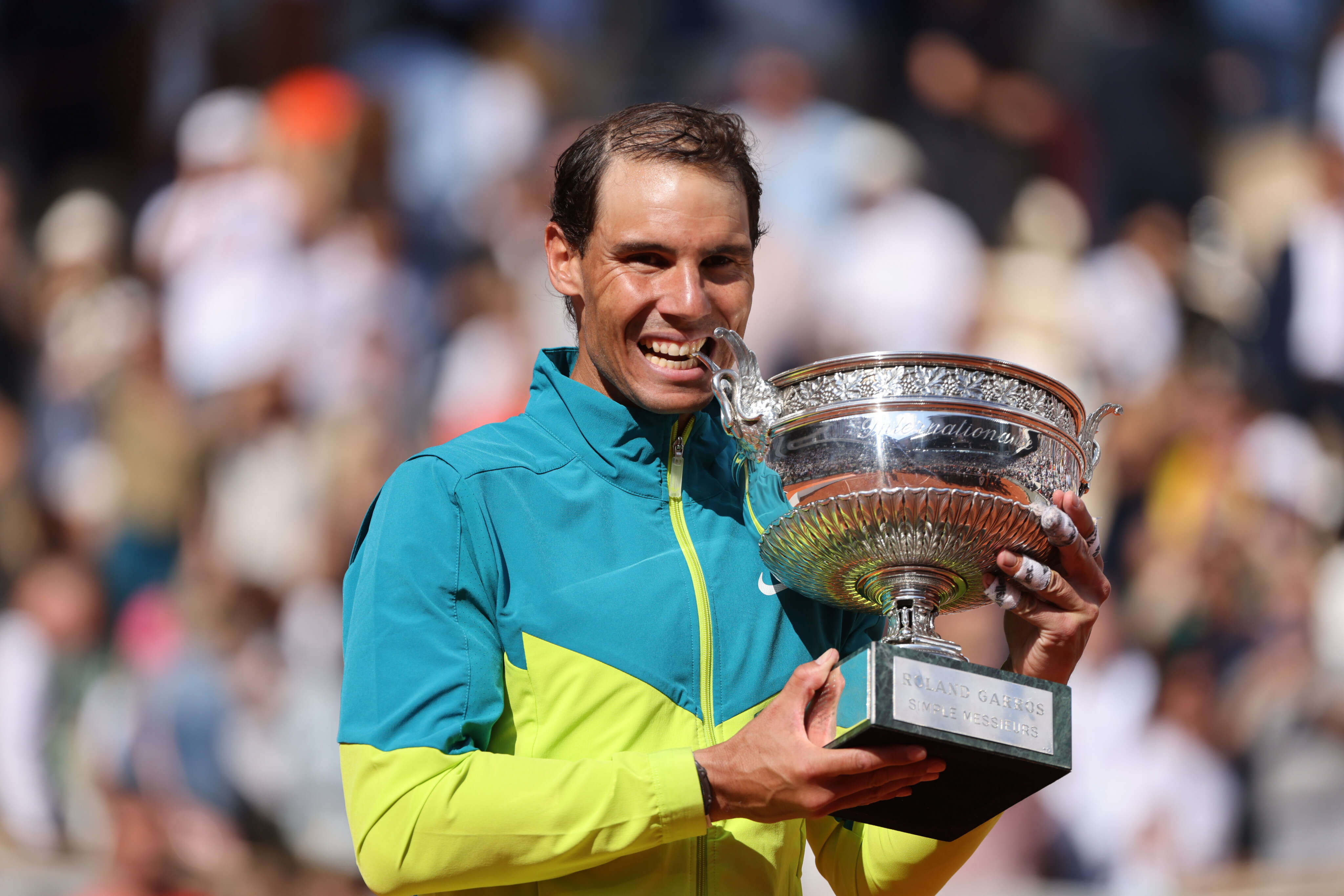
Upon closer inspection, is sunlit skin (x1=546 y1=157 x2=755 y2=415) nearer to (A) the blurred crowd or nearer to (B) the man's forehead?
(B) the man's forehead

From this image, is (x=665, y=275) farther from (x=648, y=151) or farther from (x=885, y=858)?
(x=885, y=858)

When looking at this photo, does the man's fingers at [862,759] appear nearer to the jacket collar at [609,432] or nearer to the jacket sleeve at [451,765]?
the jacket sleeve at [451,765]

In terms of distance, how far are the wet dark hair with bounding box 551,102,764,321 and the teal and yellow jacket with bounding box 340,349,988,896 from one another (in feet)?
0.73

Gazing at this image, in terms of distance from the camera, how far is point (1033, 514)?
1.81 meters

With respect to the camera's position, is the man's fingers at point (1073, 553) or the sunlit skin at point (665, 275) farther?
the sunlit skin at point (665, 275)

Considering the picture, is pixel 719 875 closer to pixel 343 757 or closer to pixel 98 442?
pixel 343 757

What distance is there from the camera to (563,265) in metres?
2.11

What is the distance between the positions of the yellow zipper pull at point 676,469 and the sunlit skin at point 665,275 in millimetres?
48

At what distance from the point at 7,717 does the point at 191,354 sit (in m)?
2.19

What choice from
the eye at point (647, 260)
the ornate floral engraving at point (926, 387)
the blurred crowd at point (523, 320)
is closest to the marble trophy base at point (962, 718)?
the ornate floral engraving at point (926, 387)

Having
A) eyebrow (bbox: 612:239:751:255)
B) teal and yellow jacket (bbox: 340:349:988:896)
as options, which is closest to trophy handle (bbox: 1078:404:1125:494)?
teal and yellow jacket (bbox: 340:349:988:896)

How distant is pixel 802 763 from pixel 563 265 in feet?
2.75

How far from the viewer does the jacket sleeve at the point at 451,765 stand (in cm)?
163

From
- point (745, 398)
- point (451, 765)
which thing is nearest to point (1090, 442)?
point (745, 398)
